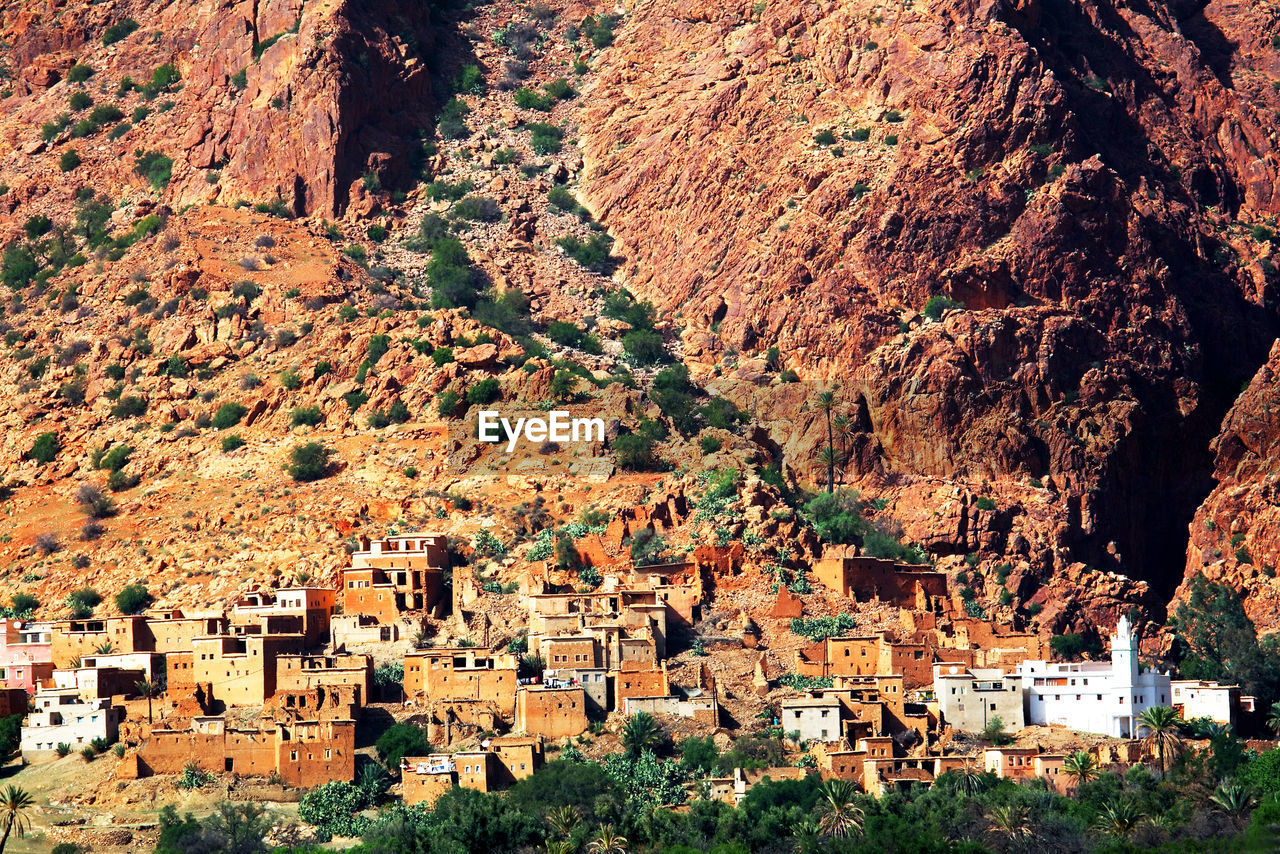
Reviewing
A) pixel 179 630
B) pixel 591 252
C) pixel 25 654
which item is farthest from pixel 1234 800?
pixel 591 252

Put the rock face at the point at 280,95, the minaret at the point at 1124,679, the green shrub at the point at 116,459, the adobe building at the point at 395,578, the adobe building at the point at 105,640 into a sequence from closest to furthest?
the minaret at the point at 1124,679 → the adobe building at the point at 105,640 → the adobe building at the point at 395,578 → the green shrub at the point at 116,459 → the rock face at the point at 280,95

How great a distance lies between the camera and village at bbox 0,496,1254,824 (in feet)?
280

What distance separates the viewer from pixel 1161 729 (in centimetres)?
8719

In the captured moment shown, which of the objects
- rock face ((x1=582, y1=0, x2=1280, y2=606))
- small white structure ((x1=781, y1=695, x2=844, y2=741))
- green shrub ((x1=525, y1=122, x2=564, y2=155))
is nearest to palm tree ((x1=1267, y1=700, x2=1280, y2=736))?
rock face ((x1=582, y1=0, x2=1280, y2=606))

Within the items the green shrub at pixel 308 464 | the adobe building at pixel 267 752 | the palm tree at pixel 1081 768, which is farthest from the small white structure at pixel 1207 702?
the green shrub at pixel 308 464

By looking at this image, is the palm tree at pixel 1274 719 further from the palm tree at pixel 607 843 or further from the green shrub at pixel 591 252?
the green shrub at pixel 591 252

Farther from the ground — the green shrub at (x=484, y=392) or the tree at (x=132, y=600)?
the green shrub at (x=484, y=392)

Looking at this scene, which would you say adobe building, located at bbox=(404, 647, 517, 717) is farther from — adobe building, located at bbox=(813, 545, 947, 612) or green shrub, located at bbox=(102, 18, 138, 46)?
green shrub, located at bbox=(102, 18, 138, 46)

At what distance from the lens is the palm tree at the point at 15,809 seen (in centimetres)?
8169

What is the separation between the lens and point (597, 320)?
119 m

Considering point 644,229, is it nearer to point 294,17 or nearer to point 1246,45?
point 294,17

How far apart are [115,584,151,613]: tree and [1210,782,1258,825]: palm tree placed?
36528 mm

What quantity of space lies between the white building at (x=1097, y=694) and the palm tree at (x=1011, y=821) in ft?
28.8

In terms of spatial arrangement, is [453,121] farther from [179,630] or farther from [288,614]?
[179,630]
